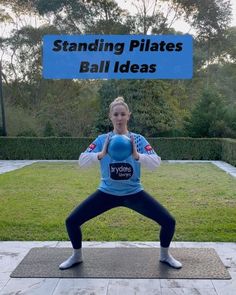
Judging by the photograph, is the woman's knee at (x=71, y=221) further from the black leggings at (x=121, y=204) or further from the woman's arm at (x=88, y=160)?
the woman's arm at (x=88, y=160)

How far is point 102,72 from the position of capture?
12.5 feet

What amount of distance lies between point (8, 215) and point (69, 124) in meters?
19.6

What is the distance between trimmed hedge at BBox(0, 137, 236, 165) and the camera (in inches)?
702

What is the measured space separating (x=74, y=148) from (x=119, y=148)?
48.8 feet

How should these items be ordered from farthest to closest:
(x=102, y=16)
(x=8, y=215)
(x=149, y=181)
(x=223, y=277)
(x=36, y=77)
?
(x=36, y=77) → (x=102, y=16) → (x=149, y=181) → (x=8, y=215) → (x=223, y=277)

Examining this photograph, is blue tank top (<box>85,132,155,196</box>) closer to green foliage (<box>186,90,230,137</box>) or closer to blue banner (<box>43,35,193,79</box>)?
blue banner (<box>43,35,193,79</box>)

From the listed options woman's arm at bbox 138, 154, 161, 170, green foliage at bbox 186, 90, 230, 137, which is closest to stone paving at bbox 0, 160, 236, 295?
woman's arm at bbox 138, 154, 161, 170

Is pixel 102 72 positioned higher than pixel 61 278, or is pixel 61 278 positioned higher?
pixel 102 72

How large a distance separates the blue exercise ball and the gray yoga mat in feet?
3.63

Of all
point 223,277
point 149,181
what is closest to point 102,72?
point 223,277

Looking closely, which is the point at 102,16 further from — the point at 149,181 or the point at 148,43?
the point at 148,43

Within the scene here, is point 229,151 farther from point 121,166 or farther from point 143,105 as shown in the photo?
point 121,166

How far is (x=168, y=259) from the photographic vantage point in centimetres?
409

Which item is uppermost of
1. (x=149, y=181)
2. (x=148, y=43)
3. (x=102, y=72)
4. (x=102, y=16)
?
(x=102, y=16)
